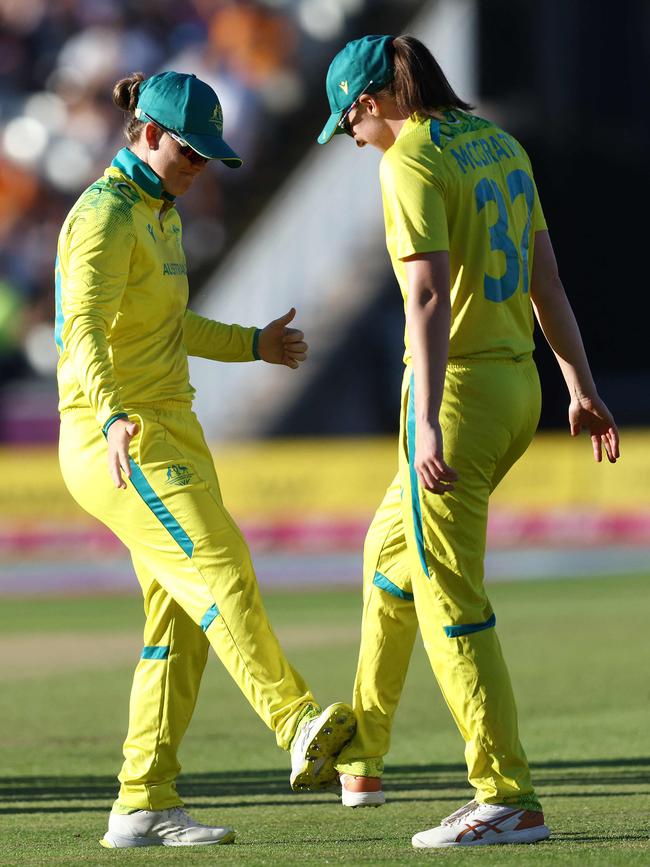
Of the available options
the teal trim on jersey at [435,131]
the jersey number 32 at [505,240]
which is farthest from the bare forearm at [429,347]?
the teal trim on jersey at [435,131]

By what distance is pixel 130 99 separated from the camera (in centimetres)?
507

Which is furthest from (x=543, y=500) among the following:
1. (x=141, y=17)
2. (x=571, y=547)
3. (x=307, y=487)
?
(x=141, y=17)

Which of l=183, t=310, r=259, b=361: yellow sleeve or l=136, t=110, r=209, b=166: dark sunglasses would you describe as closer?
l=136, t=110, r=209, b=166: dark sunglasses

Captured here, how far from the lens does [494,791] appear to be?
15.0 ft

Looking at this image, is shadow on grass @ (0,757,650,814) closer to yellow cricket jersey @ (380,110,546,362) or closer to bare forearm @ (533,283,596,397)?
bare forearm @ (533,283,596,397)

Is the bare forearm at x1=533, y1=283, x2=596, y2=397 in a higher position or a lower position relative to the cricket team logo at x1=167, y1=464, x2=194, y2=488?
higher

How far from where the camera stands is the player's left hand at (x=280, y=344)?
5480 millimetres

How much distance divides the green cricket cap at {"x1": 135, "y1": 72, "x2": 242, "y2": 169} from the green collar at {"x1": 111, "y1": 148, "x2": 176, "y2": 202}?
5.3 inches

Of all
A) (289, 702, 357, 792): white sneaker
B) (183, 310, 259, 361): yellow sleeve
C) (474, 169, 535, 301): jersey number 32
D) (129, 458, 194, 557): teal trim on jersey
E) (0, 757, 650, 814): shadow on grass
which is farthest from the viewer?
(0, 757, 650, 814): shadow on grass

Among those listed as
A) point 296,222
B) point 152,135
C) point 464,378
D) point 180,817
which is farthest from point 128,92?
point 296,222

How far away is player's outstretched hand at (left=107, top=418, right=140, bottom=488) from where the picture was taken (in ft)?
14.7

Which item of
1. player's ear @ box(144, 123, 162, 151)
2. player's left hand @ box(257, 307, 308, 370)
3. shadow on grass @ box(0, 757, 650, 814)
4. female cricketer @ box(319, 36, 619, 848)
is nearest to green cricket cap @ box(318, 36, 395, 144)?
female cricketer @ box(319, 36, 619, 848)

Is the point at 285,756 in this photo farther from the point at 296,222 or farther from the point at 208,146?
the point at 296,222

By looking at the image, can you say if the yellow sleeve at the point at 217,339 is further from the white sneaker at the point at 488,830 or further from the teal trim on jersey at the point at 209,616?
the white sneaker at the point at 488,830
